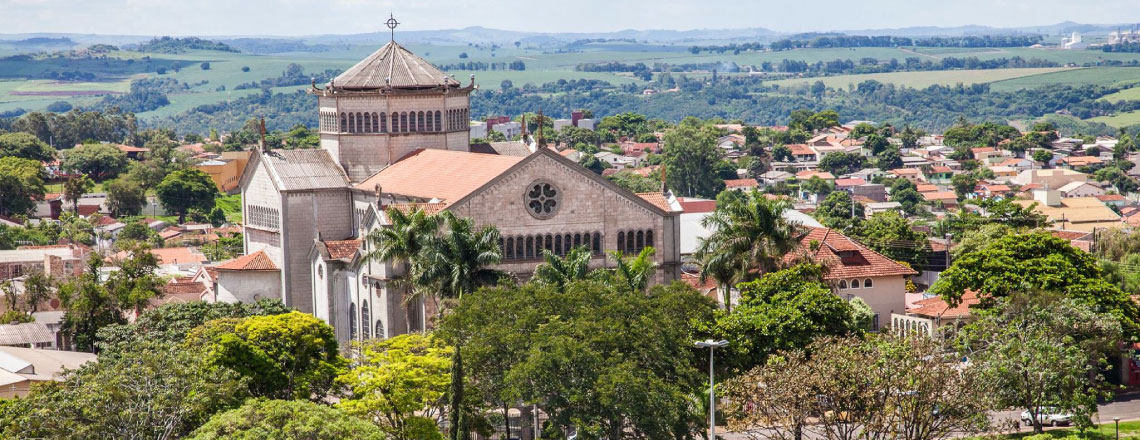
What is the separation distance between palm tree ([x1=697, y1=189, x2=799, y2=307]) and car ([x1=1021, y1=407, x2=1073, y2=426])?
11.3m

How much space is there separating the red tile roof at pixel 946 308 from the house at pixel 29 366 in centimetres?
3662

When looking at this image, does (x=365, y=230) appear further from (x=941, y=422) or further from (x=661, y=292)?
(x=941, y=422)

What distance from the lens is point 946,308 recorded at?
7794cm

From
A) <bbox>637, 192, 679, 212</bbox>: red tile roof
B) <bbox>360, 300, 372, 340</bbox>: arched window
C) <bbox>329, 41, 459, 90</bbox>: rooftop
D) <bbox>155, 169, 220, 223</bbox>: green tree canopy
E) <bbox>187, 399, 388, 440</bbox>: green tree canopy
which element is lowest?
<bbox>155, 169, 220, 223</bbox>: green tree canopy

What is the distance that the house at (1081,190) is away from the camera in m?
189

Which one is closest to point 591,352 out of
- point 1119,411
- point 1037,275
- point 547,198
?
point 547,198

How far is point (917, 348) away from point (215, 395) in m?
22.1

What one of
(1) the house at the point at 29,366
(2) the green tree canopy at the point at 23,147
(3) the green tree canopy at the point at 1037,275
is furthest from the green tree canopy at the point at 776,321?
(2) the green tree canopy at the point at 23,147

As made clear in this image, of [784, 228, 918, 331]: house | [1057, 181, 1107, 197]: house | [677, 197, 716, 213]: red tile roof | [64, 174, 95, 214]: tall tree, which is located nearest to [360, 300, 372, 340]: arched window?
[784, 228, 918, 331]: house

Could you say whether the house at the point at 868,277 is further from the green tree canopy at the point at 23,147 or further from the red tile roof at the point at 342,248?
the green tree canopy at the point at 23,147

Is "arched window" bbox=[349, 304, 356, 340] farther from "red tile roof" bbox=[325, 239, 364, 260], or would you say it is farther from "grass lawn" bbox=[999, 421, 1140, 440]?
"grass lawn" bbox=[999, 421, 1140, 440]

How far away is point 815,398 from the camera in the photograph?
53.9 m

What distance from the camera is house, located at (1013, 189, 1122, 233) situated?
15150cm

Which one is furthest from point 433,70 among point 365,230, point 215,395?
point 215,395
